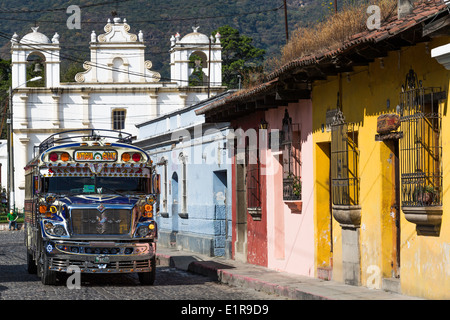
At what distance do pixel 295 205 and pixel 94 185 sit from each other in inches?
165

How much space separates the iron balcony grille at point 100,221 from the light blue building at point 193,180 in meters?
7.39

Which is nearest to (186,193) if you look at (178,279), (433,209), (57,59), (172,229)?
(172,229)

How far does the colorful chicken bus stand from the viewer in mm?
18484

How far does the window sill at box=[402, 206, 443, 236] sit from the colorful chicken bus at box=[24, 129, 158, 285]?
6.30 metres

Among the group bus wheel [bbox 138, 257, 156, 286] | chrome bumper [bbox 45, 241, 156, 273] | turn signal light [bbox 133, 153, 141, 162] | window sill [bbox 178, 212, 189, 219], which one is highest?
turn signal light [bbox 133, 153, 141, 162]

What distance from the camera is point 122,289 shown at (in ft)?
60.7

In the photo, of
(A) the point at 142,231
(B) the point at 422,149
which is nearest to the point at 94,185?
(A) the point at 142,231

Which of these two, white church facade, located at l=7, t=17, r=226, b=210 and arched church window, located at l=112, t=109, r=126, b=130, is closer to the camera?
white church facade, located at l=7, t=17, r=226, b=210

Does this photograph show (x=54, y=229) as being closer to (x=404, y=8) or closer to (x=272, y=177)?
(x=272, y=177)

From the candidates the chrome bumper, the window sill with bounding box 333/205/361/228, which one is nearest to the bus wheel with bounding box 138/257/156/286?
the chrome bumper

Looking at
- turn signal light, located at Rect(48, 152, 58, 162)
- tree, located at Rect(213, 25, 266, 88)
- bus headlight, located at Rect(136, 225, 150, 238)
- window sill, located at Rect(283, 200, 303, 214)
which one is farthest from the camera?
tree, located at Rect(213, 25, 266, 88)

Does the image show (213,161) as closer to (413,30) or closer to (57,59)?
(413,30)

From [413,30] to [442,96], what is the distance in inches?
40.2

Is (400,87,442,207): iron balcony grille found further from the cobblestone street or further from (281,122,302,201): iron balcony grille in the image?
(281,122,302,201): iron balcony grille
